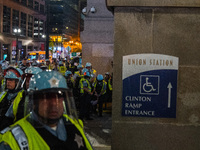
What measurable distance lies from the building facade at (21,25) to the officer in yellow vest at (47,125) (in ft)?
182

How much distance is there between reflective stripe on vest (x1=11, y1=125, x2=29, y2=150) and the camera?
2273 millimetres

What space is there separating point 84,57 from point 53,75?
16.1m

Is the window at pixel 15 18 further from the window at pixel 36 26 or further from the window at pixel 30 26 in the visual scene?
the window at pixel 36 26

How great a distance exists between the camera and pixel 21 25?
87500 millimetres

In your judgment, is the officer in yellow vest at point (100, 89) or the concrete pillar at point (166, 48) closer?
the concrete pillar at point (166, 48)

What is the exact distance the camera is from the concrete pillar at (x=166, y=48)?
18.5 feet

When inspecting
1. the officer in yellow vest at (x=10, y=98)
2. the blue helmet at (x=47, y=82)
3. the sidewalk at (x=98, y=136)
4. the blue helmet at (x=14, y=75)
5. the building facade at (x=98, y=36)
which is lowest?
the sidewalk at (x=98, y=136)

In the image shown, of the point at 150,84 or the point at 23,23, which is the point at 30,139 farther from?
the point at 23,23

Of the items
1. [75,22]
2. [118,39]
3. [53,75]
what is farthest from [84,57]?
[75,22]

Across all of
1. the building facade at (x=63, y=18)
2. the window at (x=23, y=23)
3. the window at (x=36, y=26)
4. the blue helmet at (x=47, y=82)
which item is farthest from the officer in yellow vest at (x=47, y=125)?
the building facade at (x=63, y=18)

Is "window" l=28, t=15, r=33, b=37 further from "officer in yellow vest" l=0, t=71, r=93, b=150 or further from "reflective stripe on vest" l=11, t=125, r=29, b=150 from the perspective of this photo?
"reflective stripe on vest" l=11, t=125, r=29, b=150

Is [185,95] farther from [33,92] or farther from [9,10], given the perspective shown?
[9,10]

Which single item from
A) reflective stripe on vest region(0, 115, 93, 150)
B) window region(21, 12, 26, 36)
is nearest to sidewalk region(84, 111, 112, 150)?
reflective stripe on vest region(0, 115, 93, 150)

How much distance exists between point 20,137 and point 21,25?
89.4m
